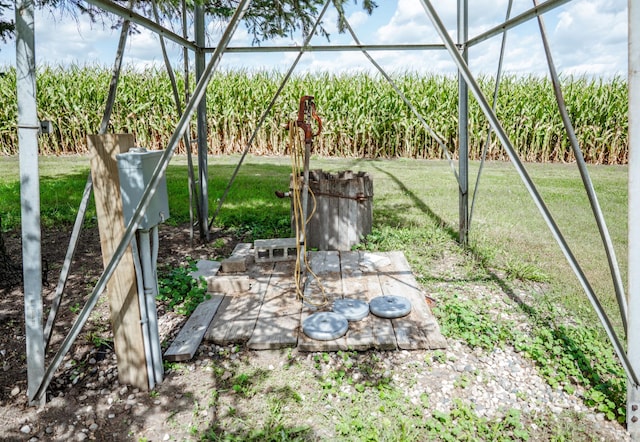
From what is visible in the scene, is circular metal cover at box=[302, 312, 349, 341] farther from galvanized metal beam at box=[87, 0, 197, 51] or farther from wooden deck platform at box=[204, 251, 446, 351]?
galvanized metal beam at box=[87, 0, 197, 51]

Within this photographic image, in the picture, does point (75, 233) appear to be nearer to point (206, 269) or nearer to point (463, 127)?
point (206, 269)

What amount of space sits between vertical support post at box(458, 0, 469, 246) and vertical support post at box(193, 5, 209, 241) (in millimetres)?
2577

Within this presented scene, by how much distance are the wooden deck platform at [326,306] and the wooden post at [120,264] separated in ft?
1.99

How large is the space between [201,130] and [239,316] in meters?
2.51

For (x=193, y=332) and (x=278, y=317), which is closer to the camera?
(x=193, y=332)

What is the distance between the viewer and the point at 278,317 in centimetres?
345

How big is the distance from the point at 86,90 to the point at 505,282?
1260 cm

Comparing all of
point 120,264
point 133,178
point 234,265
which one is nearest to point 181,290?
point 234,265

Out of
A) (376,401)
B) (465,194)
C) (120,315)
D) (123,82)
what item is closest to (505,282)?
(465,194)

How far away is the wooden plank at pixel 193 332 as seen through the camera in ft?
9.61

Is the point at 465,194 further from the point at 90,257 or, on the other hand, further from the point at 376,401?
the point at 90,257

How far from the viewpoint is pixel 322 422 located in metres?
2.36

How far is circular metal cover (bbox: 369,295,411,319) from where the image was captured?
11.1 feet

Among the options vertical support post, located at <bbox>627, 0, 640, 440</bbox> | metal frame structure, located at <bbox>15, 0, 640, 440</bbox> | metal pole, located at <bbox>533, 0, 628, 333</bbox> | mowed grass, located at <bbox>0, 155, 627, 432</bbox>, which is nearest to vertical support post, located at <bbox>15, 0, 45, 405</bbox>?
metal frame structure, located at <bbox>15, 0, 640, 440</bbox>
